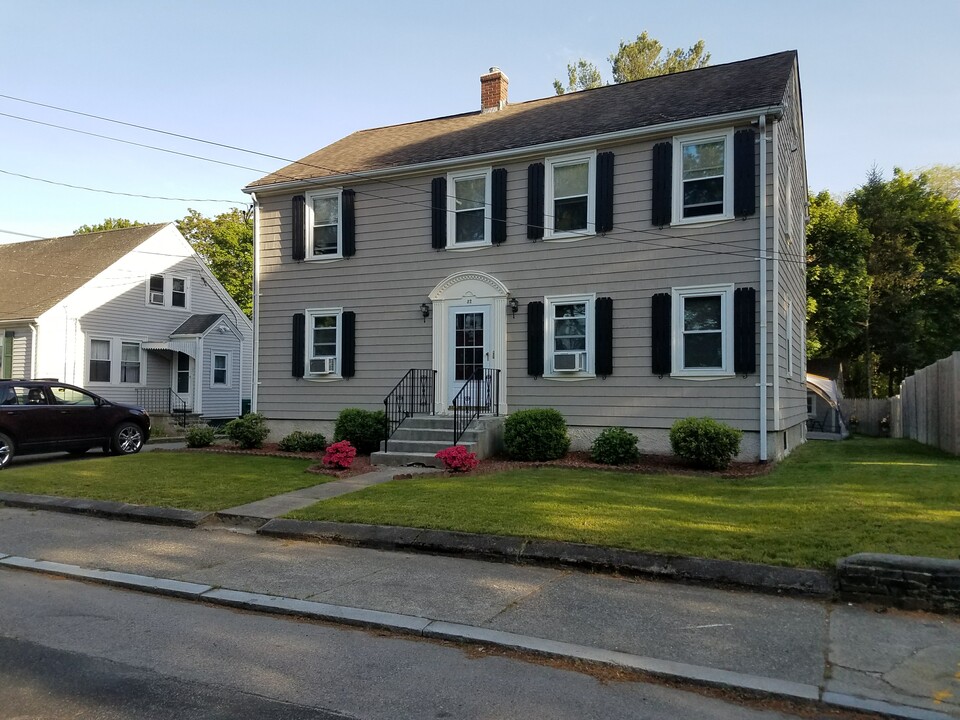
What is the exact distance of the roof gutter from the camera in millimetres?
12319

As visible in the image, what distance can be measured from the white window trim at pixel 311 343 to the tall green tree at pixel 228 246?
27.5m

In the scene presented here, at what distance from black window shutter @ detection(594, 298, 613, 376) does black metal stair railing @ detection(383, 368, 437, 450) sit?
11.3 ft

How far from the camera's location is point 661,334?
42.3 ft

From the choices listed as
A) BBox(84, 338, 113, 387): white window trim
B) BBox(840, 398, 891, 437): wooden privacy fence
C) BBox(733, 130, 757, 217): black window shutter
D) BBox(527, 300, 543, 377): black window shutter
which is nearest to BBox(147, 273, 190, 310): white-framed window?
BBox(84, 338, 113, 387): white window trim

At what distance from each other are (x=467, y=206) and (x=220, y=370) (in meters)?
15.6

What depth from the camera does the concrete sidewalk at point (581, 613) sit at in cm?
410

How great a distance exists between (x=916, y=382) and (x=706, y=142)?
979 cm

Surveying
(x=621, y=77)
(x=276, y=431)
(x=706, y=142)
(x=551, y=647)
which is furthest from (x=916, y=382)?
(x=621, y=77)

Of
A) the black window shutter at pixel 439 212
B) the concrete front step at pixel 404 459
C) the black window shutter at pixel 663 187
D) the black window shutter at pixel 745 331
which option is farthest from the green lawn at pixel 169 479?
the black window shutter at pixel 663 187

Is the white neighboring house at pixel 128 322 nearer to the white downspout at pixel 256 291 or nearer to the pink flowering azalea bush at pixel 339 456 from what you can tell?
the white downspout at pixel 256 291

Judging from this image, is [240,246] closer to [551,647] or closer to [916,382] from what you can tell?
[916,382]

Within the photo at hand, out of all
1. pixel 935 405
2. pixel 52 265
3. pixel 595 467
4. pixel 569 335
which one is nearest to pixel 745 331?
pixel 569 335

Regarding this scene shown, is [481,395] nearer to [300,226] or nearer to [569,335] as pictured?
[569,335]

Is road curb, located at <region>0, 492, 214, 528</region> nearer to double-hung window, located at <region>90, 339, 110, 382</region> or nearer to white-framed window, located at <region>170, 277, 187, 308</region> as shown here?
double-hung window, located at <region>90, 339, 110, 382</region>
